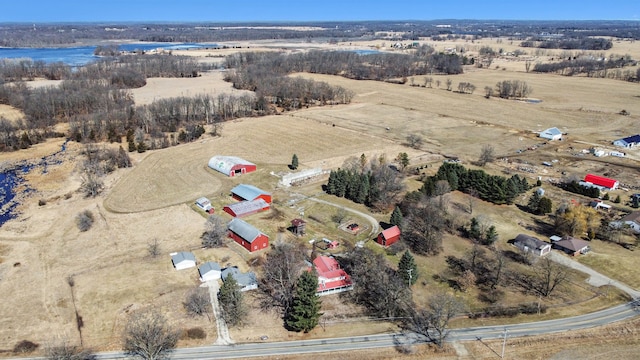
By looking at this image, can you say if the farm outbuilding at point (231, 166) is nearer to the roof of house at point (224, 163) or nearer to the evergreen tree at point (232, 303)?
the roof of house at point (224, 163)

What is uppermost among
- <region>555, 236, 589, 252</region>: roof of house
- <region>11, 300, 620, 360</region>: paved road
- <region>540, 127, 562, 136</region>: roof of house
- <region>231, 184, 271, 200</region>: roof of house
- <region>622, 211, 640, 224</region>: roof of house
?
<region>540, 127, 562, 136</region>: roof of house

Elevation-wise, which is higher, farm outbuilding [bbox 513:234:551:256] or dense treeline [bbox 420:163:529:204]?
dense treeline [bbox 420:163:529:204]

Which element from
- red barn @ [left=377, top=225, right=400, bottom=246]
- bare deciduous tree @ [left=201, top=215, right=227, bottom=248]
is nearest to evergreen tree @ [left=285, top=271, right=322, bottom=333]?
red barn @ [left=377, top=225, right=400, bottom=246]

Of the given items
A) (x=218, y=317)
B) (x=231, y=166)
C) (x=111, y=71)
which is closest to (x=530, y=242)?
(x=218, y=317)

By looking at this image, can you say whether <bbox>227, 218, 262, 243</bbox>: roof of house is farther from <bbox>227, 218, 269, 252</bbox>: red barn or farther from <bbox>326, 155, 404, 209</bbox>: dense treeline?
<bbox>326, 155, 404, 209</bbox>: dense treeline

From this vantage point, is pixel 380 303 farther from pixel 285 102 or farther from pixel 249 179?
pixel 285 102

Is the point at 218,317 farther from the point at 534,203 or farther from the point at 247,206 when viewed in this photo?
the point at 534,203

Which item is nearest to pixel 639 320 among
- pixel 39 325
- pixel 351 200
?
pixel 351 200
